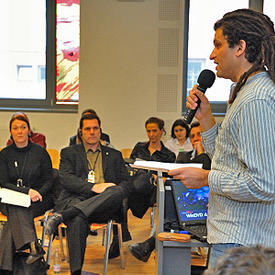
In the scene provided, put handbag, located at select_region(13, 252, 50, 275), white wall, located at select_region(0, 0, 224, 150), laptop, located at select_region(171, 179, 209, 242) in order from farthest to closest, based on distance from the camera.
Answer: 1. white wall, located at select_region(0, 0, 224, 150)
2. handbag, located at select_region(13, 252, 50, 275)
3. laptop, located at select_region(171, 179, 209, 242)

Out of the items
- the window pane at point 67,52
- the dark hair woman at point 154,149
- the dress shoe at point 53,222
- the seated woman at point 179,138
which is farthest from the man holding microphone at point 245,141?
the window pane at point 67,52

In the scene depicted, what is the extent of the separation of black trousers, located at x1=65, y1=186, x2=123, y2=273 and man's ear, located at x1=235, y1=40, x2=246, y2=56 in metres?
2.58

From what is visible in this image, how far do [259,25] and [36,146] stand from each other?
335 cm

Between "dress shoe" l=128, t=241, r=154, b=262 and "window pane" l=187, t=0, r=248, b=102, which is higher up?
"window pane" l=187, t=0, r=248, b=102

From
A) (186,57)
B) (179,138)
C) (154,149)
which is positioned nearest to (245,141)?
(154,149)

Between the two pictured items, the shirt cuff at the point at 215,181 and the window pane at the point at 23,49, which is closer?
the shirt cuff at the point at 215,181

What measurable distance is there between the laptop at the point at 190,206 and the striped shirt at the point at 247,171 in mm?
1223

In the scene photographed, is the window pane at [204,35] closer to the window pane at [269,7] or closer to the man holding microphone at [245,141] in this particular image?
the window pane at [269,7]

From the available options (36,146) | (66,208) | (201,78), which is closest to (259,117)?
(201,78)

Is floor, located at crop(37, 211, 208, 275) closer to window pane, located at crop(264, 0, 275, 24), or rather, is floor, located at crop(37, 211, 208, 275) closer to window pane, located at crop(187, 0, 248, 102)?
window pane, located at crop(187, 0, 248, 102)

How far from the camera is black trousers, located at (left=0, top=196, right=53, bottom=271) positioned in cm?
374

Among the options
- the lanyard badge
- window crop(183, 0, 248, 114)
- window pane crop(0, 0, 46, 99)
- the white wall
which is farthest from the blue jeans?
window pane crop(0, 0, 46, 99)

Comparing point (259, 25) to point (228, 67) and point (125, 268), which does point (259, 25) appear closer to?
point (228, 67)

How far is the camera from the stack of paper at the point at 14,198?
3.92m
